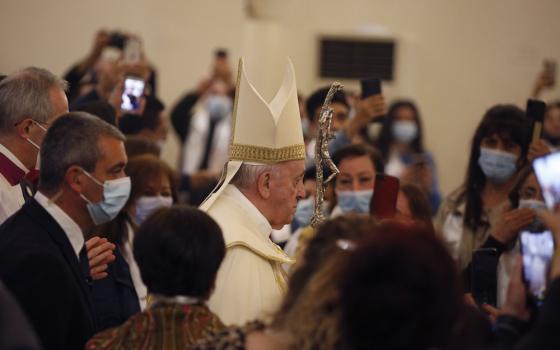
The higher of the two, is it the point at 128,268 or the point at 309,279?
the point at 309,279

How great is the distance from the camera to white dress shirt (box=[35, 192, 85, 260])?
12.8ft

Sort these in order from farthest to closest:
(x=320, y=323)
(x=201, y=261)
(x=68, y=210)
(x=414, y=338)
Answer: (x=68, y=210) → (x=201, y=261) → (x=320, y=323) → (x=414, y=338)

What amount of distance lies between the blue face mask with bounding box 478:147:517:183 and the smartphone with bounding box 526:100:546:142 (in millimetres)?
200

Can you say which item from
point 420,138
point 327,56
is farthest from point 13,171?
point 327,56

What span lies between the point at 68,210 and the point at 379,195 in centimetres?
172

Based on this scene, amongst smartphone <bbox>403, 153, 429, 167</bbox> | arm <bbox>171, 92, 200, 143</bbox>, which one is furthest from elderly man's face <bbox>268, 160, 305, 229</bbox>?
arm <bbox>171, 92, 200, 143</bbox>

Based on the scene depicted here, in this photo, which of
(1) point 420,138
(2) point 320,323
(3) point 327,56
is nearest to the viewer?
(2) point 320,323

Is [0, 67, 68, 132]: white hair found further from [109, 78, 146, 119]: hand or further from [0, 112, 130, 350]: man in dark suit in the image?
[109, 78, 146, 119]: hand

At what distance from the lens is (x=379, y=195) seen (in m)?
5.16

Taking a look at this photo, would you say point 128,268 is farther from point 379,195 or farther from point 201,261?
point 201,261

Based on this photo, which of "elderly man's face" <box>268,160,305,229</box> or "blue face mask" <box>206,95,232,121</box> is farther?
"blue face mask" <box>206,95,232,121</box>

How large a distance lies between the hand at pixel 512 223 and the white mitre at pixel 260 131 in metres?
1.22

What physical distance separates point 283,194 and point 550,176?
3.67 feet

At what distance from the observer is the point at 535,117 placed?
17.8 feet
